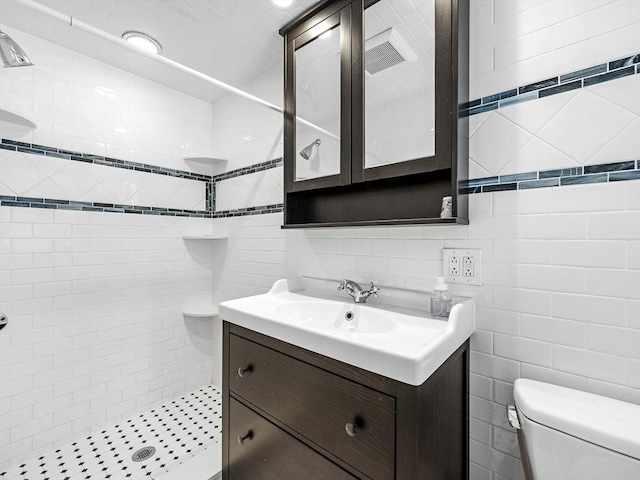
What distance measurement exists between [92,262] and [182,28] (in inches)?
56.9

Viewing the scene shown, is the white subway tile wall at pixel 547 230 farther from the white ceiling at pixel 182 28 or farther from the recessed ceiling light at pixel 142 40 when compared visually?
the recessed ceiling light at pixel 142 40

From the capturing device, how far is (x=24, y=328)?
1.62 m

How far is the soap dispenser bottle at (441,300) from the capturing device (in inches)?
41.3

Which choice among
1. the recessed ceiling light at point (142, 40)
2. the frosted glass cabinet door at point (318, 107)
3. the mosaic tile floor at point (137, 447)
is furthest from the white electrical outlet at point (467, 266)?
the recessed ceiling light at point (142, 40)

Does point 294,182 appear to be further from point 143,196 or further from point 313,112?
point 143,196

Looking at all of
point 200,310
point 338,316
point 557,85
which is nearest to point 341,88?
point 557,85

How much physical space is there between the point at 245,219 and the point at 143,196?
2.35ft

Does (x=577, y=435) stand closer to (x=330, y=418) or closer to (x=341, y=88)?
(x=330, y=418)

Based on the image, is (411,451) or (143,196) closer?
(411,451)

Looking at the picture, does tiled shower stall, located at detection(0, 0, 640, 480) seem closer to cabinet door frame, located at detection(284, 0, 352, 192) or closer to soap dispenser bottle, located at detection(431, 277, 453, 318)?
soap dispenser bottle, located at detection(431, 277, 453, 318)

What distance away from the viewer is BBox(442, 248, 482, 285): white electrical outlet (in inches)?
41.7

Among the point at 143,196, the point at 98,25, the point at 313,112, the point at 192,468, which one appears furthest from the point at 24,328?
the point at 313,112

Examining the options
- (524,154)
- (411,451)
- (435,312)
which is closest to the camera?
(411,451)

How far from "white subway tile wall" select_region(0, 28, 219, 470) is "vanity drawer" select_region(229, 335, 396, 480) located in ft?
4.12
